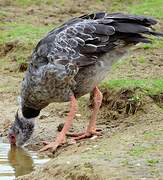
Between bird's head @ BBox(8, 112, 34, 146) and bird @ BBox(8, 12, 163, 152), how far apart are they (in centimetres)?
30

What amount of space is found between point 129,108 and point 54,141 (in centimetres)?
110

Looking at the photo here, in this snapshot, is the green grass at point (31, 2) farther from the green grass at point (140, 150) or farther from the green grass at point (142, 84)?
the green grass at point (140, 150)

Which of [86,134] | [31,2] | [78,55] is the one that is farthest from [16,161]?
[31,2]

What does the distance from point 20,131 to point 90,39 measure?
51.6 inches

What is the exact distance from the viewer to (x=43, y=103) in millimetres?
8211

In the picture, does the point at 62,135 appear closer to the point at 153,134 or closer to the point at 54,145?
the point at 54,145

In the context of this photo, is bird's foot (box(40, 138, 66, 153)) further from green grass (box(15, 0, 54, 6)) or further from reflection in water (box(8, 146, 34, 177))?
green grass (box(15, 0, 54, 6))

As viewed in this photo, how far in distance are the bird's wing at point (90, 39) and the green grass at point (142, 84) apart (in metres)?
1.20

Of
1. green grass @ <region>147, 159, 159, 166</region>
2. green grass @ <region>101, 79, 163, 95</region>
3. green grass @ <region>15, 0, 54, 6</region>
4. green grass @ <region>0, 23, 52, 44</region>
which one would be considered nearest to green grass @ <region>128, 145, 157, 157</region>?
green grass @ <region>147, 159, 159, 166</region>

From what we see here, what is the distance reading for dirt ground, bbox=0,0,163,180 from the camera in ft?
20.3

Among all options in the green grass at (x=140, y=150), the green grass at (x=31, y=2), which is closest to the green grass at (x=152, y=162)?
the green grass at (x=140, y=150)

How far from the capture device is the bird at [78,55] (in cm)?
783

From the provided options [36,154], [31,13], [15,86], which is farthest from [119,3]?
[36,154]

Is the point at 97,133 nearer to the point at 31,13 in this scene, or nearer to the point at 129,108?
the point at 129,108
